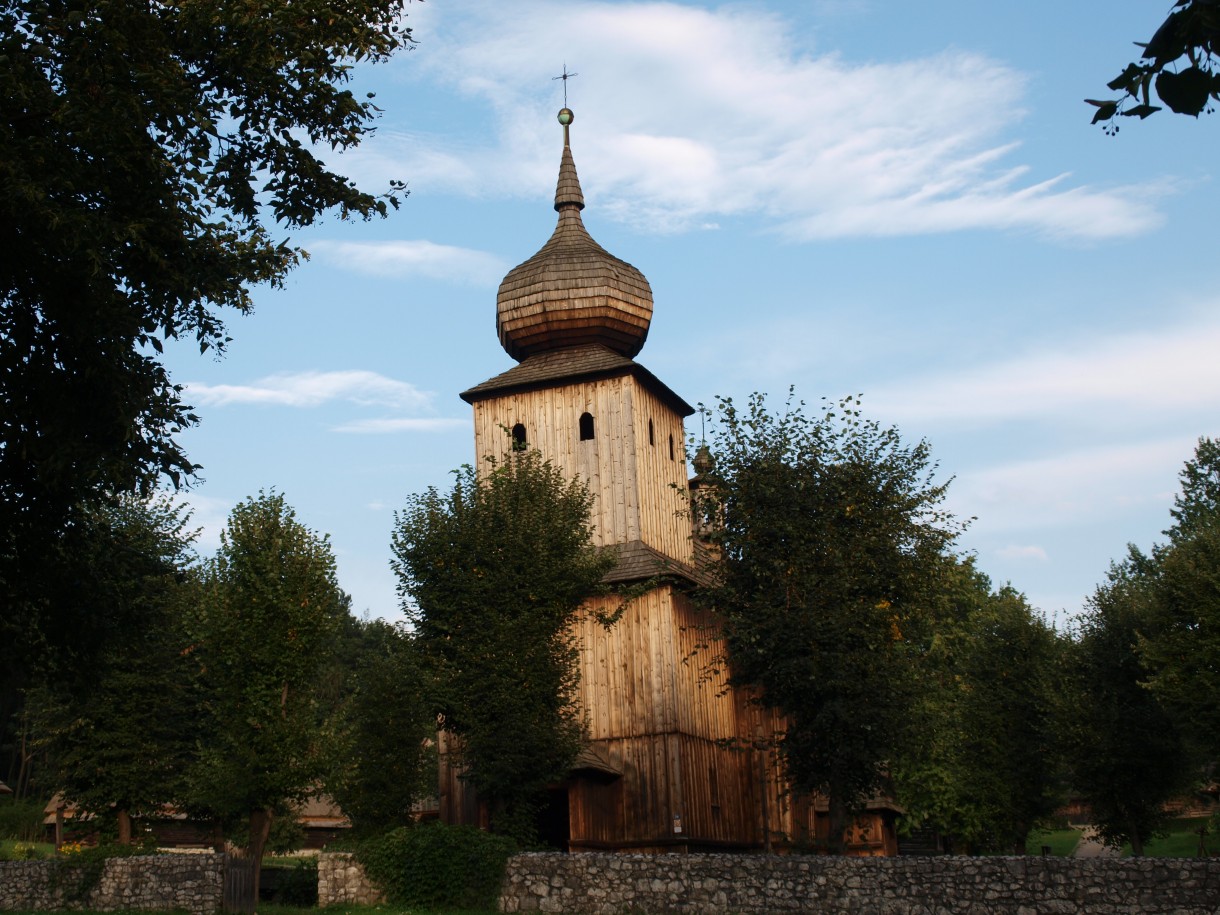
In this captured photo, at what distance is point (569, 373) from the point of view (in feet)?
114

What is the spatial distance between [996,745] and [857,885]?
2415cm

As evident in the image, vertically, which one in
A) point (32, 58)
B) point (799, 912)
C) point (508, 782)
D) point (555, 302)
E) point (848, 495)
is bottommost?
point (799, 912)

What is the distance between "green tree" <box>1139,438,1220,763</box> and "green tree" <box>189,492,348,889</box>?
21.1m

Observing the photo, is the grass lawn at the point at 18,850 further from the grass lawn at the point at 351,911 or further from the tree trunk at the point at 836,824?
the tree trunk at the point at 836,824

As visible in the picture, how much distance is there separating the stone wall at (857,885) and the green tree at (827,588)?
444cm

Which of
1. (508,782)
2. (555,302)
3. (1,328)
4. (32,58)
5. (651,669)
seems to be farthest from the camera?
(555,302)

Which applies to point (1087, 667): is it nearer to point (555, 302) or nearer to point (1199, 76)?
point (555, 302)

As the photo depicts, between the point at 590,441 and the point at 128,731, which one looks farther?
the point at 590,441

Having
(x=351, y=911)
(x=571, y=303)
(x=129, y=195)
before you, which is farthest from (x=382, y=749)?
(x=129, y=195)

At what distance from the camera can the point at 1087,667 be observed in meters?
38.3

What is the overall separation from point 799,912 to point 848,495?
30.5 feet

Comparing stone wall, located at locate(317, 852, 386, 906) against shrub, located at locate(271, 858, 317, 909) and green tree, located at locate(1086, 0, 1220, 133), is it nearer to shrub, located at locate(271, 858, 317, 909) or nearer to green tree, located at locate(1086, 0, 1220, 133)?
shrub, located at locate(271, 858, 317, 909)

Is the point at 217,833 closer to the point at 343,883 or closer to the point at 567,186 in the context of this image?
the point at 343,883

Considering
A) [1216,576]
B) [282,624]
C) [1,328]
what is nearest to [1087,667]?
[1216,576]
